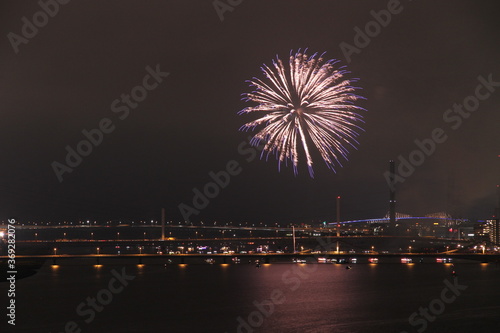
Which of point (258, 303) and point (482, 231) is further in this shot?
point (482, 231)

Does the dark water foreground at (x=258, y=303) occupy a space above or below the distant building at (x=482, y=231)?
below

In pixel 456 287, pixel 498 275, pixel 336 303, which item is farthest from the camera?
pixel 498 275

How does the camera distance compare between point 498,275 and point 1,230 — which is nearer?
point 498,275

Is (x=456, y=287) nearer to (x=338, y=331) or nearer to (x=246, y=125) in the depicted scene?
(x=338, y=331)

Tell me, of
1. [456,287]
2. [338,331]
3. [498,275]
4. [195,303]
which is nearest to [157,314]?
[195,303]

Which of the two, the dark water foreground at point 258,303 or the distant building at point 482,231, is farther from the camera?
the distant building at point 482,231

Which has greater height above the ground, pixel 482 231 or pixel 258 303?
pixel 482 231

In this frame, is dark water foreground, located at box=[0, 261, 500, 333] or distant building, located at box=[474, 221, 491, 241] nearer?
dark water foreground, located at box=[0, 261, 500, 333]

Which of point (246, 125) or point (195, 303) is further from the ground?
point (246, 125)
